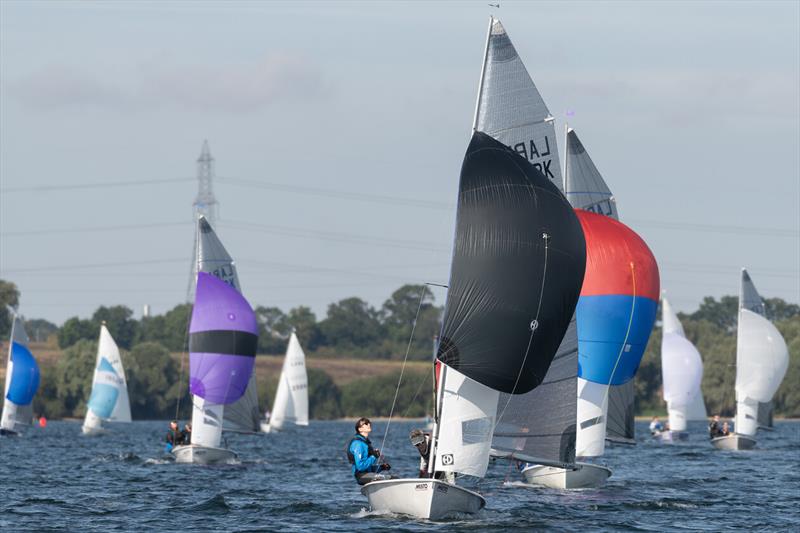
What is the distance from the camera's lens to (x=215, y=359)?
182ft

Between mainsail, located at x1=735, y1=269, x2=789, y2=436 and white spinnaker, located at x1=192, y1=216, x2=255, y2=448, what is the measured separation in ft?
92.9

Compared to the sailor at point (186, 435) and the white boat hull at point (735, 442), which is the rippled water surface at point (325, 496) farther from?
the white boat hull at point (735, 442)

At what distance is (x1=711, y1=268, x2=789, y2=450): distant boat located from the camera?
74375 millimetres

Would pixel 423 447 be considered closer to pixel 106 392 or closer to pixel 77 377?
pixel 106 392

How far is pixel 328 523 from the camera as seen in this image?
33406mm

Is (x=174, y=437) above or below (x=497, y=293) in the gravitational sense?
below

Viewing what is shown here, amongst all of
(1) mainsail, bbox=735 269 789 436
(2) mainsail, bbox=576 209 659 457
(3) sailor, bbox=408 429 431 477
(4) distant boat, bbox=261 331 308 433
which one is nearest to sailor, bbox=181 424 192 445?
(2) mainsail, bbox=576 209 659 457

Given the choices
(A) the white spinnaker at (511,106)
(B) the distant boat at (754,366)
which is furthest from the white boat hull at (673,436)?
(A) the white spinnaker at (511,106)

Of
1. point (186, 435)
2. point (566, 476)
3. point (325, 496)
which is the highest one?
point (186, 435)

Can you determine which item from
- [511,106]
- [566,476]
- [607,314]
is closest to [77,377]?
[607,314]

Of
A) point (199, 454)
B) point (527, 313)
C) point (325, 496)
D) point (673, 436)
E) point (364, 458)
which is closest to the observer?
point (527, 313)

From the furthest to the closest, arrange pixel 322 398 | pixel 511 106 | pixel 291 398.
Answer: pixel 322 398, pixel 291 398, pixel 511 106

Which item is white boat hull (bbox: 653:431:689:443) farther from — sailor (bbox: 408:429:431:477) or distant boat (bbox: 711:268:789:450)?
sailor (bbox: 408:429:431:477)

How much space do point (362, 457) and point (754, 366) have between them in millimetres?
45950
